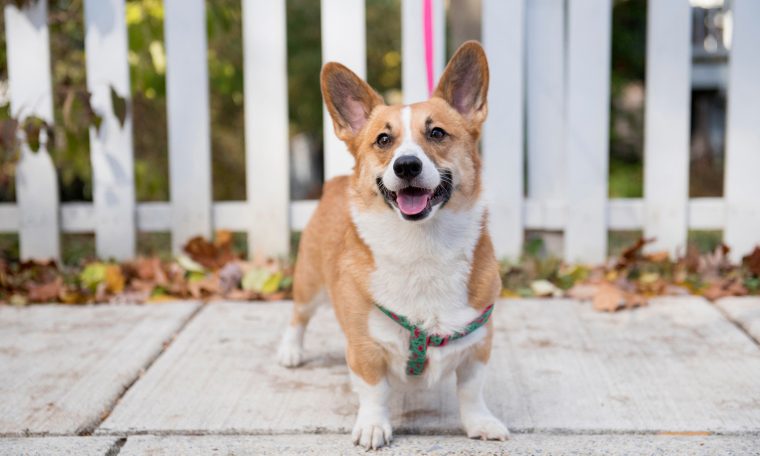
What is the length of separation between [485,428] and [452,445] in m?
0.10

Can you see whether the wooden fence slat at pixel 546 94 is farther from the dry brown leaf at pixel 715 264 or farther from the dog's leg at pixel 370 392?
the dog's leg at pixel 370 392

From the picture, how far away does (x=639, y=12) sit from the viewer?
24.9 feet

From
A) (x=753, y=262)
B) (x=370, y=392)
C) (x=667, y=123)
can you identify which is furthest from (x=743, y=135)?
(x=370, y=392)

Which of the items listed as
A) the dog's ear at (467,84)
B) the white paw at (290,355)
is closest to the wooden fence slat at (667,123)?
the dog's ear at (467,84)

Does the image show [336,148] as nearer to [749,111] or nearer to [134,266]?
[134,266]

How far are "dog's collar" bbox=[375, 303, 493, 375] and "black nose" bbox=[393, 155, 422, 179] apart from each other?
379mm

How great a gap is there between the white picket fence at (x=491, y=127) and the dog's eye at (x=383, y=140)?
5.39ft

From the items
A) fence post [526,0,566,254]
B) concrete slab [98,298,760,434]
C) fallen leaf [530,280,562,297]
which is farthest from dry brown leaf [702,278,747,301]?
fence post [526,0,566,254]

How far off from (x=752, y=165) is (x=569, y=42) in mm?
1082

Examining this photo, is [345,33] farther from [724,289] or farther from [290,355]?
[724,289]

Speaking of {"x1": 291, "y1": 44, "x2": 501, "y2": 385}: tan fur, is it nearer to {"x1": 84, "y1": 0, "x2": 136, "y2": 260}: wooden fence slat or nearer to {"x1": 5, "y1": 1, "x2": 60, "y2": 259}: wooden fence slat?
{"x1": 84, "y1": 0, "x2": 136, "y2": 260}: wooden fence slat

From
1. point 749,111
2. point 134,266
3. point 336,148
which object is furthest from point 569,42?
point 134,266

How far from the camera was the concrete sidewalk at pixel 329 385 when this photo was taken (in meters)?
2.25

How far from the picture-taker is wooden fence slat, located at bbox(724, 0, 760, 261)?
3914 mm
